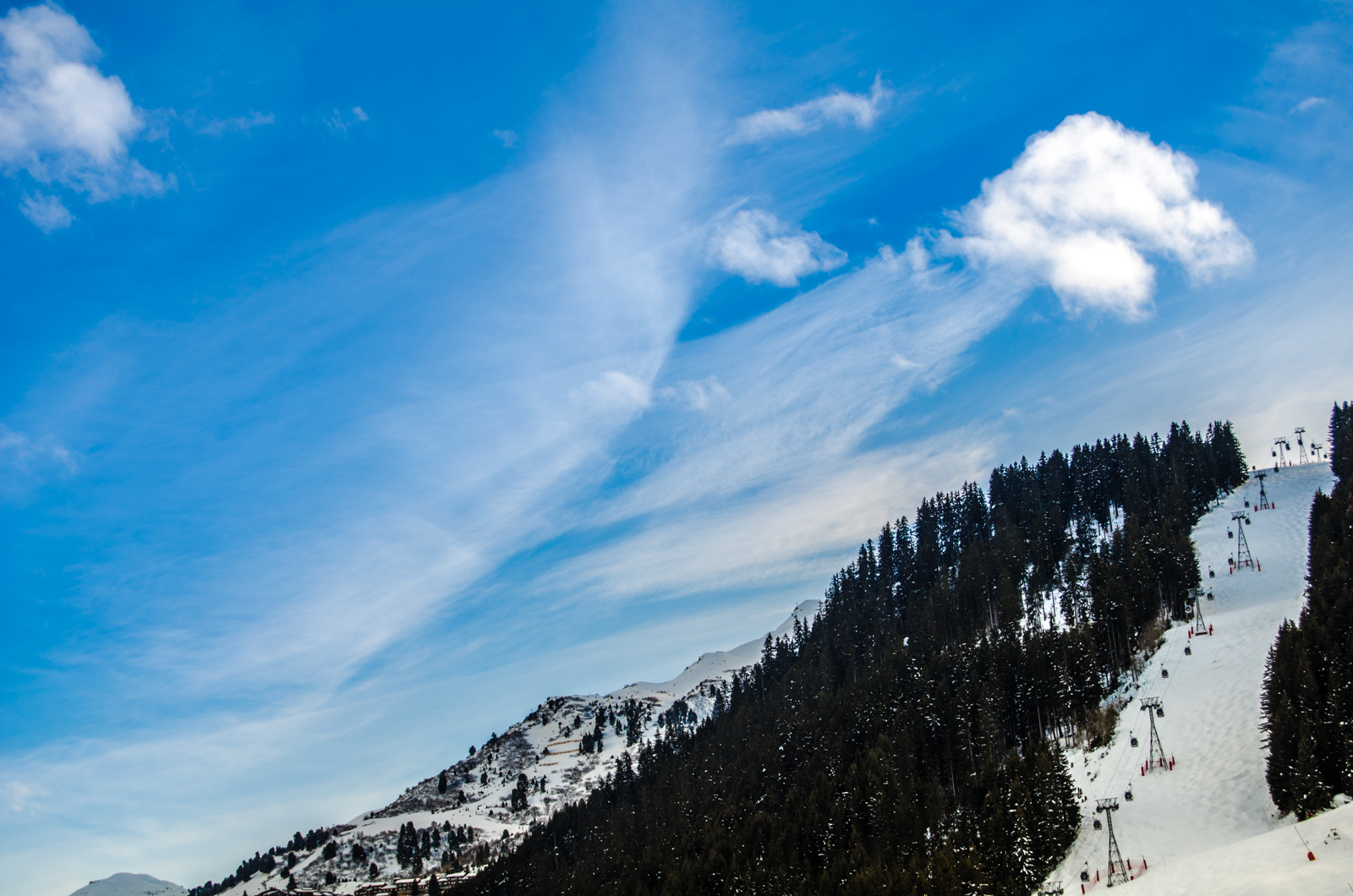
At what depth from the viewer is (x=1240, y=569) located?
398 feet

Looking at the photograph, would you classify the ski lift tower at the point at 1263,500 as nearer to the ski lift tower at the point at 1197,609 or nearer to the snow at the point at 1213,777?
the snow at the point at 1213,777

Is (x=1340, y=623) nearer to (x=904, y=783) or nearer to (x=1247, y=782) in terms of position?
(x=1247, y=782)

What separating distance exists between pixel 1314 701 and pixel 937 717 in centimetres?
4619

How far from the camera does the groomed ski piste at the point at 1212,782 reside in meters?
48.7

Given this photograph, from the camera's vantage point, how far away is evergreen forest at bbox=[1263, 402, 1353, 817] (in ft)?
189

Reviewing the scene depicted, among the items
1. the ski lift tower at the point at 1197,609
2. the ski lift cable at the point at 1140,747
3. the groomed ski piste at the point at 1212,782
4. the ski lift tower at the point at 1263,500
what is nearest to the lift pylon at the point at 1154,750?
the groomed ski piste at the point at 1212,782

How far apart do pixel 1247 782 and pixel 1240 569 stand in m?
67.7

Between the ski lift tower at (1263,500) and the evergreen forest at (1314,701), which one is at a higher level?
the ski lift tower at (1263,500)

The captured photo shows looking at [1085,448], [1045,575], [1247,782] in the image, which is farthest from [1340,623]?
[1085,448]

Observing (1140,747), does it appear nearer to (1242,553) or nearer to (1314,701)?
(1314,701)

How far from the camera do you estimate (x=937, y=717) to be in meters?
103

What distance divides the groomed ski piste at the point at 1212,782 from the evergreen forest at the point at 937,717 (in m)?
4.04

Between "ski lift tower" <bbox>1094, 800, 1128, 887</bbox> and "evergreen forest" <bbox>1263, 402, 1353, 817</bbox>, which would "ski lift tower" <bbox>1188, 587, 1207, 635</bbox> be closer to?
"evergreen forest" <bbox>1263, 402, 1353, 817</bbox>

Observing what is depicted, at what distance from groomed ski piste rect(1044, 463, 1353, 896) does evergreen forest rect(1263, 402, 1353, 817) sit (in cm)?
299
